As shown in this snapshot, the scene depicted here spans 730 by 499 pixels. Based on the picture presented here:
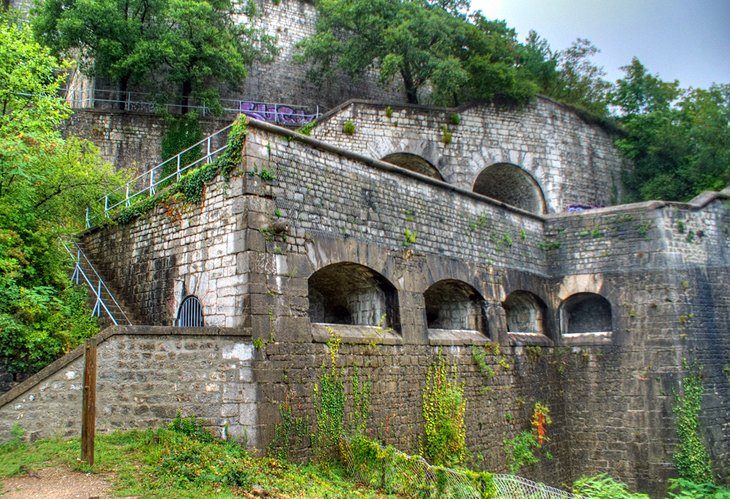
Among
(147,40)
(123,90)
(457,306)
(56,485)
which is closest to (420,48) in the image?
(147,40)

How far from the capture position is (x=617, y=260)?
16.0m

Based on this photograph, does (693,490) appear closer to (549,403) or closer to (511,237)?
(549,403)

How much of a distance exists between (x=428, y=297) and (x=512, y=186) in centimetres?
893

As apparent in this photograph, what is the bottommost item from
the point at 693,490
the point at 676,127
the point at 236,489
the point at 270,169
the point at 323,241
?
the point at 693,490

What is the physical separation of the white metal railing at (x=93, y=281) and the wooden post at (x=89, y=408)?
3.98 m

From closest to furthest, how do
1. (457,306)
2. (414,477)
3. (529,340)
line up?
(414,477), (457,306), (529,340)

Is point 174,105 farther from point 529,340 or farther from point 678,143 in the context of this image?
point 678,143

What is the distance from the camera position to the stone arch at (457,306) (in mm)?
14094

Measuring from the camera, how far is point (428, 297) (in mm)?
14539

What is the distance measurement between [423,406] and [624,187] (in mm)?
14539

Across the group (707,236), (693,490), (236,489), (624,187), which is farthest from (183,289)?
(624,187)

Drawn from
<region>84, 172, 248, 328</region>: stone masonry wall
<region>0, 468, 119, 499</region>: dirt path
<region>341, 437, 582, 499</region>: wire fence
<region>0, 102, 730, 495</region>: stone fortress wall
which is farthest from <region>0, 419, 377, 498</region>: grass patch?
<region>84, 172, 248, 328</region>: stone masonry wall

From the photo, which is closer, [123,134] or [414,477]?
[414,477]

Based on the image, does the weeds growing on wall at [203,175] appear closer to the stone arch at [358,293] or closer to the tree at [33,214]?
the tree at [33,214]
